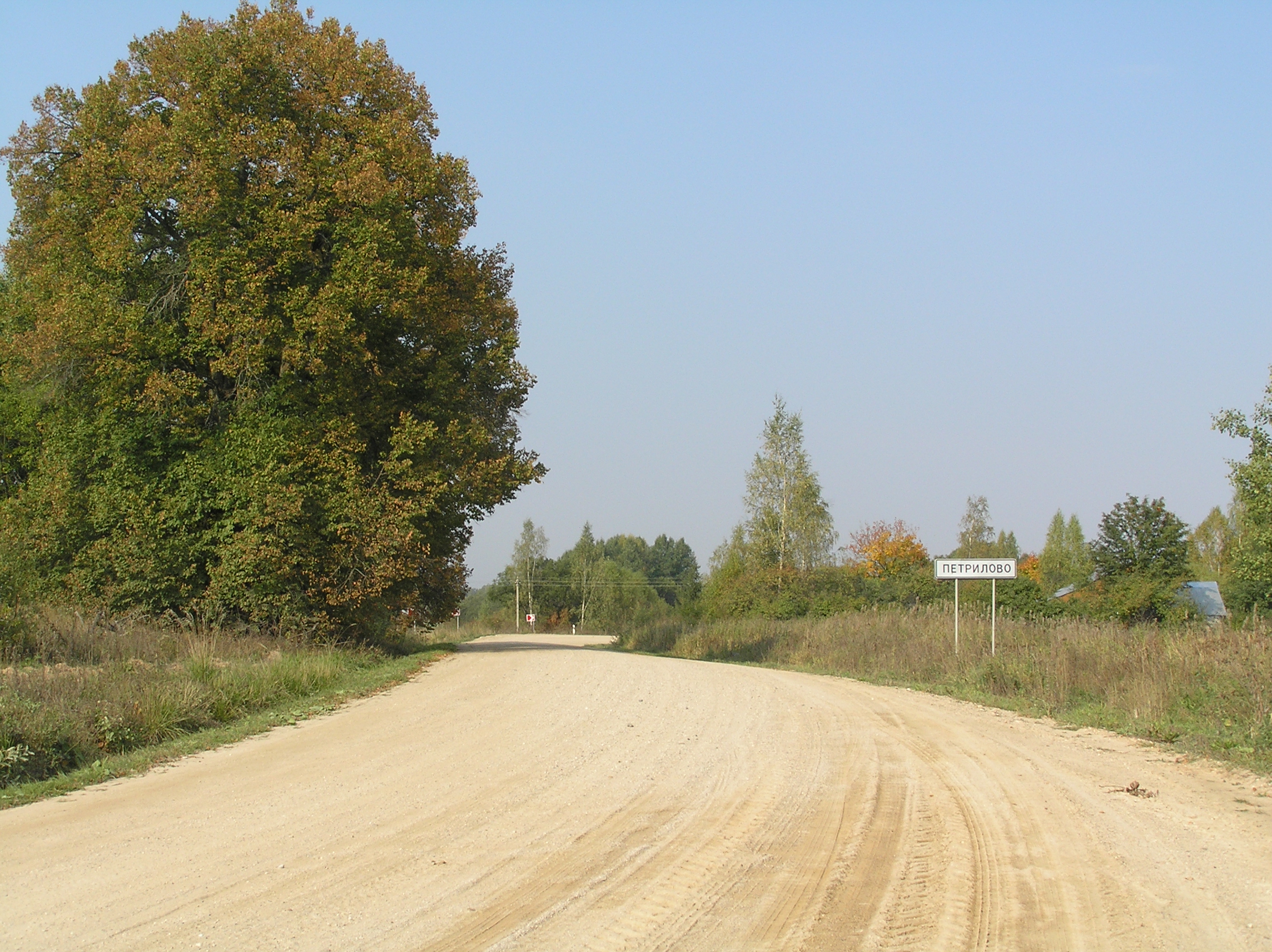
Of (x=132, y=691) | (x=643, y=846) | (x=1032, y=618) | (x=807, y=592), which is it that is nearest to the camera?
(x=643, y=846)

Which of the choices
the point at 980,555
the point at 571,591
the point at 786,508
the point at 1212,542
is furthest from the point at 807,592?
the point at 571,591

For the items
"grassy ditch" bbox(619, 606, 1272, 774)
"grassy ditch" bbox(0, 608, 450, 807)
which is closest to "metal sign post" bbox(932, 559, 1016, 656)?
"grassy ditch" bbox(619, 606, 1272, 774)

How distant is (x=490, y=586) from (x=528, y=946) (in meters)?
123

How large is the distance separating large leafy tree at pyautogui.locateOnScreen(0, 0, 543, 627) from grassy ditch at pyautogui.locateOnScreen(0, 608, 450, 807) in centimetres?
232

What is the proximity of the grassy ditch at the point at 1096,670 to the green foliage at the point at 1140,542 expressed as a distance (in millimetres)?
13574

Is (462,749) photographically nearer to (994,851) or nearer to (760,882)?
(760,882)

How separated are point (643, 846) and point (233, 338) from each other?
17786 millimetres

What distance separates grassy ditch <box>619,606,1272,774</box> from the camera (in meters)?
12.7

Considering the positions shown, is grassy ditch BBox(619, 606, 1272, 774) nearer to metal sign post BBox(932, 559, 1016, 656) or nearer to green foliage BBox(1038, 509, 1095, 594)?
metal sign post BBox(932, 559, 1016, 656)

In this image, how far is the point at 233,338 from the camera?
2189 centimetres

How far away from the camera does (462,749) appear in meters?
11.2

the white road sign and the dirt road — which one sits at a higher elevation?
the white road sign

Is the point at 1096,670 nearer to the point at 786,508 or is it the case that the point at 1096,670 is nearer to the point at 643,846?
the point at 643,846

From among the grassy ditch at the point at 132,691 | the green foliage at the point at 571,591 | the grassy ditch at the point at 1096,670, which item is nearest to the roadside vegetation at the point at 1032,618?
the grassy ditch at the point at 1096,670
